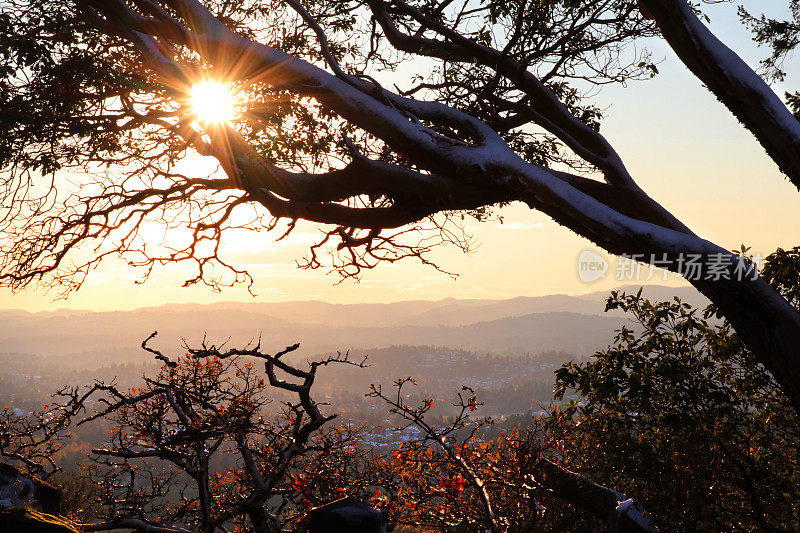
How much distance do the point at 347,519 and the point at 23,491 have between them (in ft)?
9.67

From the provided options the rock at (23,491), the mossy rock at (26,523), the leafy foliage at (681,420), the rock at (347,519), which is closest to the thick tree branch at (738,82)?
the leafy foliage at (681,420)

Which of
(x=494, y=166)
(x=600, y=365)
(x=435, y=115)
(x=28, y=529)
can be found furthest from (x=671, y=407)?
(x=28, y=529)

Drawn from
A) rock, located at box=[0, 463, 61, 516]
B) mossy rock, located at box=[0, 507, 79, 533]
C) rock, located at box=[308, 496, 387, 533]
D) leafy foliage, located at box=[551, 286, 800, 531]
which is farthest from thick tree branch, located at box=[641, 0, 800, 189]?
rock, located at box=[0, 463, 61, 516]

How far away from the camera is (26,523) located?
2.87 m

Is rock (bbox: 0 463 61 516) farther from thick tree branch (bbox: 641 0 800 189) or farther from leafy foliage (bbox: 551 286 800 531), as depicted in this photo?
thick tree branch (bbox: 641 0 800 189)

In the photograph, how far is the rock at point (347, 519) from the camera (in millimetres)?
2709

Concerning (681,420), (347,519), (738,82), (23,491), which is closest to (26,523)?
(23,491)

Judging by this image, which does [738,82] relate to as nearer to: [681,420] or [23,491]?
[681,420]

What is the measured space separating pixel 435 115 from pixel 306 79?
1811mm

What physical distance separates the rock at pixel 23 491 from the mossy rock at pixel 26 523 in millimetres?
1244

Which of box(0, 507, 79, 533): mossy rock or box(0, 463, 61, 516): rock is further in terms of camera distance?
box(0, 463, 61, 516): rock

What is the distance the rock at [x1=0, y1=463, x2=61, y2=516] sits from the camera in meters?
4.02

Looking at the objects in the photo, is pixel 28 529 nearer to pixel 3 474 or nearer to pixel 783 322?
pixel 3 474

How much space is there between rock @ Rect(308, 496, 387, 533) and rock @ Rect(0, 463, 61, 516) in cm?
262
